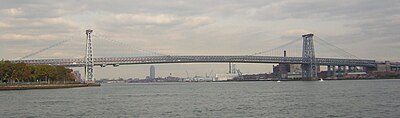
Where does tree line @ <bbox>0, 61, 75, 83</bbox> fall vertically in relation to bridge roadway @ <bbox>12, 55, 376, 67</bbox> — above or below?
below

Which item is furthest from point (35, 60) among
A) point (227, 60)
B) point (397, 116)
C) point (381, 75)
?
point (397, 116)

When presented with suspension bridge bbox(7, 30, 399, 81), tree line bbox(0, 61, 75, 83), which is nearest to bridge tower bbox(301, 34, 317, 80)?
suspension bridge bbox(7, 30, 399, 81)

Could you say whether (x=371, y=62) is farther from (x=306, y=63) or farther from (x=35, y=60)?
(x=35, y=60)

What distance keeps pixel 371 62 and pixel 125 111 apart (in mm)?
92712

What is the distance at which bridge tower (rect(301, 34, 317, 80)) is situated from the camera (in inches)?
3873

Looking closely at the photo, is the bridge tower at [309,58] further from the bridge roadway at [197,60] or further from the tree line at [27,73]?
the tree line at [27,73]

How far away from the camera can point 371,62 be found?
10838 centimetres

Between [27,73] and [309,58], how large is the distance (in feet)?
181

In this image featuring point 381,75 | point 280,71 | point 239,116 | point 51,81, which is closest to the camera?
point 239,116

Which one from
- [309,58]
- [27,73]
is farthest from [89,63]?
[309,58]

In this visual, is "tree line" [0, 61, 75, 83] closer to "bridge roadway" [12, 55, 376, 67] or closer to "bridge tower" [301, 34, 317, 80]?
"bridge roadway" [12, 55, 376, 67]

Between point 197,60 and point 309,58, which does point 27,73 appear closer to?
point 197,60

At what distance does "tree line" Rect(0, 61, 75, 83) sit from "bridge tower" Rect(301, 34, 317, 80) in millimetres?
44840

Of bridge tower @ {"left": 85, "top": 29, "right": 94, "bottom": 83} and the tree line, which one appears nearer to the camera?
the tree line
